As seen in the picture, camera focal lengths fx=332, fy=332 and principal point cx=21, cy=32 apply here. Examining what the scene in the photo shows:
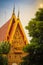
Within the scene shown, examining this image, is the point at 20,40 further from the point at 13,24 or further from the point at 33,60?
the point at 33,60

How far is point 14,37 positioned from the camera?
9.53 m

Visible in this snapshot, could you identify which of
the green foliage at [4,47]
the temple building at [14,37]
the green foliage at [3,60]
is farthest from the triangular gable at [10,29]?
the green foliage at [3,60]

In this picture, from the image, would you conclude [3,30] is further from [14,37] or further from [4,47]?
[4,47]

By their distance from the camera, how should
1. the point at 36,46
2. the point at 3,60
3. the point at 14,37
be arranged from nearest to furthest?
the point at 36,46 → the point at 3,60 → the point at 14,37

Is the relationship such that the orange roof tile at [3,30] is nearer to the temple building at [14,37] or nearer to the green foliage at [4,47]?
the temple building at [14,37]

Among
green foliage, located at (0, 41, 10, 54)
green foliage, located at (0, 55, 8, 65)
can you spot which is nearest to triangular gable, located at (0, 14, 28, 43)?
green foliage, located at (0, 41, 10, 54)

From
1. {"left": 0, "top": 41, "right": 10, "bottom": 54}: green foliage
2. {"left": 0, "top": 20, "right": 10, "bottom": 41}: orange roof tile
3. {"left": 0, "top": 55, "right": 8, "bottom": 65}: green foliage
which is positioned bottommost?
{"left": 0, "top": 55, "right": 8, "bottom": 65}: green foliage

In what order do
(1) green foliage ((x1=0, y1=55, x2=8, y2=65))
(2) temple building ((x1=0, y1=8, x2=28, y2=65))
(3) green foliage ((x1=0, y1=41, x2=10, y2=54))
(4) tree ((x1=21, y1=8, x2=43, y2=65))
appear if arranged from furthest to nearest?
(2) temple building ((x1=0, y1=8, x2=28, y2=65)), (3) green foliage ((x1=0, y1=41, x2=10, y2=54)), (1) green foliage ((x1=0, y1=55, x2=8, y2=65)), (4) tree ((x1=21, y1=8, x2=43, y2=65))

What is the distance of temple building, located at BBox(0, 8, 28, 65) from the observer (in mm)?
9391

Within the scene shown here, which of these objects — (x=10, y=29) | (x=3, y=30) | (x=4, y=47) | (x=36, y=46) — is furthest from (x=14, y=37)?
(x=36, y=46)

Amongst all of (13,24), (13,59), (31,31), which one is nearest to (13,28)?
(13,24)

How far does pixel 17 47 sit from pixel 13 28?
0.56 metres

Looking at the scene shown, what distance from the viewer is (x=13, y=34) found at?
948 cm

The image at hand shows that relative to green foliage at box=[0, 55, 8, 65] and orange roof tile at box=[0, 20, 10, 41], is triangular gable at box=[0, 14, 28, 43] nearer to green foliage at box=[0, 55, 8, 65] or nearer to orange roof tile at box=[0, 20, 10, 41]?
orange roof tile at box=[0, 20, 10, 41]
